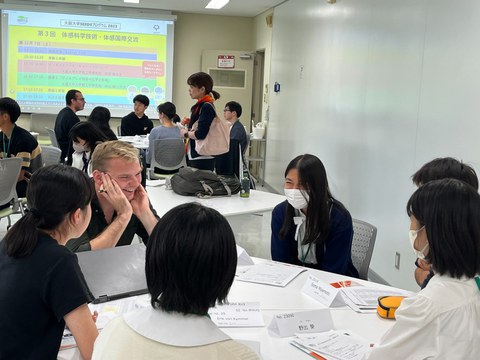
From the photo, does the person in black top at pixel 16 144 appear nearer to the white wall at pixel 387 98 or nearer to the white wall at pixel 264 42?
the white wall at pixel 387 98

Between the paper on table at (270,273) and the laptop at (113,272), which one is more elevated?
the laptop at (113,272)

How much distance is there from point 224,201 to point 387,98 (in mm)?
1564

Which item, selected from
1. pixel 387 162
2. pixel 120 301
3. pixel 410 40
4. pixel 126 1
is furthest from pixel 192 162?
pixel 126 1

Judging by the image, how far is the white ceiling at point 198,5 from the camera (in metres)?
8.06

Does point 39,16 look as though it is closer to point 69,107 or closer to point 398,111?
point 69,107

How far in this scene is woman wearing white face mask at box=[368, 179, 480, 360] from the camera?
1.33 m

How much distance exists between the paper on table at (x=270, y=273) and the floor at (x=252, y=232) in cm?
238

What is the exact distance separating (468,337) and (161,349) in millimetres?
818

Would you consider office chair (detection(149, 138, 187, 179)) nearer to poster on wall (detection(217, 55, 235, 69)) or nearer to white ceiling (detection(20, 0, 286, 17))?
white ceiling (detection(20, 0, 286, 17))

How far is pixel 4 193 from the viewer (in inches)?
160

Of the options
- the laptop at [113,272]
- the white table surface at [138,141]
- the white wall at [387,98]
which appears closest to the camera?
the laptop at [113,272]

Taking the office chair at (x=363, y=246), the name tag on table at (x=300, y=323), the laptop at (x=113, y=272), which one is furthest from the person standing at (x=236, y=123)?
the name tag on table at (x=300, y=323)

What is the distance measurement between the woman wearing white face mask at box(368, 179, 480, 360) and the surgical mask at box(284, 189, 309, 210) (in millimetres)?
1093

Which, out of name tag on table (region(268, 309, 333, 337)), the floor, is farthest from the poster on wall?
name tag on table (region(268, 309, 333, 337))
